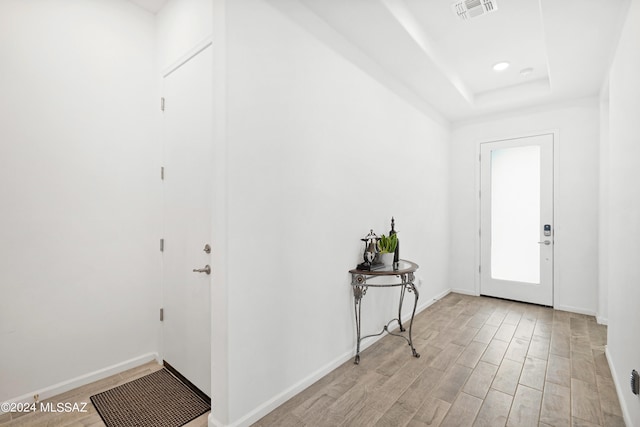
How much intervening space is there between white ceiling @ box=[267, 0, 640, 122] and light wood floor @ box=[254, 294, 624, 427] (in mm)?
2565

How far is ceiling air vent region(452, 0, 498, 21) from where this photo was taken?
2.36 m

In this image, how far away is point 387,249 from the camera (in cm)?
275

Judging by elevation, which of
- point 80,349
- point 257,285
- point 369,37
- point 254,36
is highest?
point 369,37

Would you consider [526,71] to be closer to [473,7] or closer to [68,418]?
[473,7]

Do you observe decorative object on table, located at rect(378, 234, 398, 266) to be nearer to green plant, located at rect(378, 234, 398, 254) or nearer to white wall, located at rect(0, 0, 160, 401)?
green plant, located at rect(378, 234, 398, 254)

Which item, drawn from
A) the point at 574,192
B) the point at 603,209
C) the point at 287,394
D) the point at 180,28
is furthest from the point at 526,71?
the point at 287,394

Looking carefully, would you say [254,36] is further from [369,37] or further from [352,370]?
[352,370]

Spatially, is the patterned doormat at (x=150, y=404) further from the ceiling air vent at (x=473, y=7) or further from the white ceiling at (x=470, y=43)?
the ceiling air vent at (x=473, y=7)

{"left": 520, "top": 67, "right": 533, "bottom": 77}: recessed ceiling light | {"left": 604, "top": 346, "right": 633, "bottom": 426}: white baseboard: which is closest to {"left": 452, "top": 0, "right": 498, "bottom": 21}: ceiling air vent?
{"left": 520, "top": 67, "right": 533, "bottom": 77}: recessed ceiling light

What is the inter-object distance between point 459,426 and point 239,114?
7.22 ft

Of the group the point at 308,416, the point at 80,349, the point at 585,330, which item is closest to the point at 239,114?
the point at 308,416

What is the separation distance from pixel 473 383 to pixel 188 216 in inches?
94.0

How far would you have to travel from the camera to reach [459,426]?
1.80 metres

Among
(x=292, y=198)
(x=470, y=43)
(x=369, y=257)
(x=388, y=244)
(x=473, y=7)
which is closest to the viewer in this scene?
(x=292, y=198)
